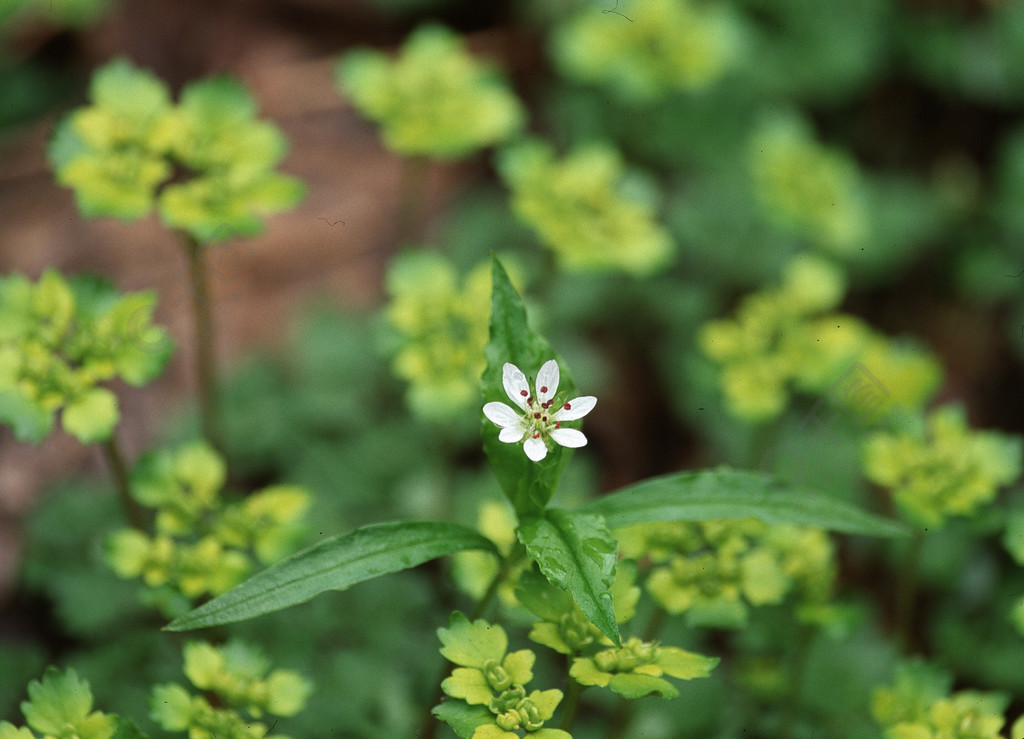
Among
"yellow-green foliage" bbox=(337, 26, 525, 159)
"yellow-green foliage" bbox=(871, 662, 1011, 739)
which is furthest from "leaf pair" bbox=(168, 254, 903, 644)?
"yellow-green foliage" bbox=(337, 26, 525, 159)

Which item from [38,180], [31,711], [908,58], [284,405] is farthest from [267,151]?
[908,58]

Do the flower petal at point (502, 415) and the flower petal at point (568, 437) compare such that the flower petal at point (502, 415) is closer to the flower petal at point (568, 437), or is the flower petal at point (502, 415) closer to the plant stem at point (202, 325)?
the flower petal at point (568, 437)

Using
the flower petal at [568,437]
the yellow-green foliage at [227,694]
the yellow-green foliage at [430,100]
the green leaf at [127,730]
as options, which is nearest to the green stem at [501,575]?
the flower petal at [568,437]

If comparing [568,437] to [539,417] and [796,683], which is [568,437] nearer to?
[539,417]

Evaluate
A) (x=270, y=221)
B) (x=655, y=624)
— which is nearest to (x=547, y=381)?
(x=655, y=624)

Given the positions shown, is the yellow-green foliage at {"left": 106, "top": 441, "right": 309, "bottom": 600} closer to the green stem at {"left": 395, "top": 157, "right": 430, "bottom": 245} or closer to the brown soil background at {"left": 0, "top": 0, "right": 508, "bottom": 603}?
the brown soil background at {"left": 0, "top": 0, "right": 508, "bottom": 603}
